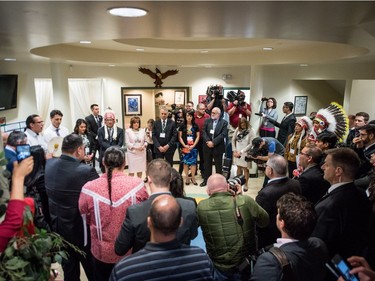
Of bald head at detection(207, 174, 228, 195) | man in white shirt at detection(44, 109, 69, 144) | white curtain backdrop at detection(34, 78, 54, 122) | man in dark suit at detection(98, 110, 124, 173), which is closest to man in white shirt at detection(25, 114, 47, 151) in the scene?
man in white shirt at detection(44, 109, 69, 144)

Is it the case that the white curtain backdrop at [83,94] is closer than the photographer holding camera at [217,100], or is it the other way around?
the photographer holding camera at [217,100]

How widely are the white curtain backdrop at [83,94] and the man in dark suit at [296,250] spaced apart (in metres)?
6.82

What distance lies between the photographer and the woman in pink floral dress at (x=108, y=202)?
2.09 metres

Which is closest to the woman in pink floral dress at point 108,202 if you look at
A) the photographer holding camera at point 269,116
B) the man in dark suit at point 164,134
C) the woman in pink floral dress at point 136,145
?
the woman in pink floral dress at point 136,145

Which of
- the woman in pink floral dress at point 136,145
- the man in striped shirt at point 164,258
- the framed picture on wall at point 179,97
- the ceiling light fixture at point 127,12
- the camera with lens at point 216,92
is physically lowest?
the woman in pink floral dress at point 136,145

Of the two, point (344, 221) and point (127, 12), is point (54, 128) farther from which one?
point (344, 221)

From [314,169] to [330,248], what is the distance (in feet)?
3.11

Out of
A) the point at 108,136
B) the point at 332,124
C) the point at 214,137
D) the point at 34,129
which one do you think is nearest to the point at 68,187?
the point at 34,129

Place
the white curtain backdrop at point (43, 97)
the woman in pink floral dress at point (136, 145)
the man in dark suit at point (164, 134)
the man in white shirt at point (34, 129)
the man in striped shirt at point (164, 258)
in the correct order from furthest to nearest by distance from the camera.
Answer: the white curtain backdrop at point (43, 97)
the man in dark suit at point (164, 134)
the woman in pink floral dress at point (136, 145)
the man in white shirt at point (34, 129)
the man in striped shirt at point (164, 258)

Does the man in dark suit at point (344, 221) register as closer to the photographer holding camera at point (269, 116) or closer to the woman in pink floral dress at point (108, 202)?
the woman in pink floral dress at point (108, 202)

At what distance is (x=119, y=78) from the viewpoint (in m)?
7.75

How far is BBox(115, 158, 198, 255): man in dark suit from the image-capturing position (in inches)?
71.5

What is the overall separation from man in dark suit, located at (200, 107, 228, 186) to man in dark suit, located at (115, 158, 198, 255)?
3.49m

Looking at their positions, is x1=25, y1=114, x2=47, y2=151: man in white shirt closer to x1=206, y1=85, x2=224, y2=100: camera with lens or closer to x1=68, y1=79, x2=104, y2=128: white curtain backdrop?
x1=206, y1=85, x2=224, y2=100: camera with lens
